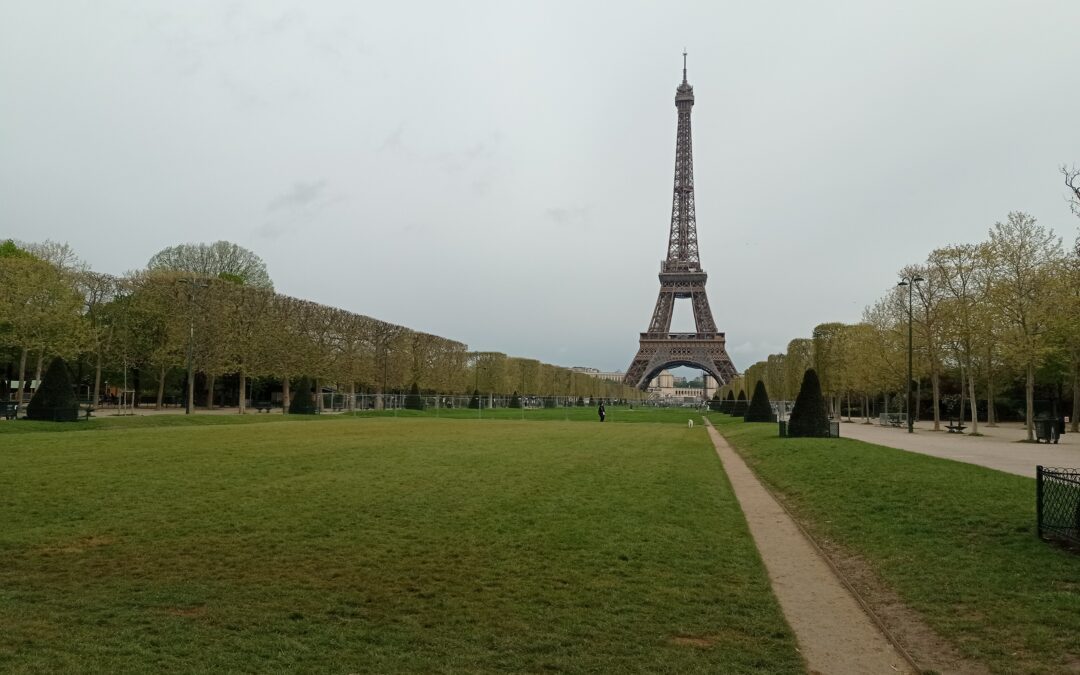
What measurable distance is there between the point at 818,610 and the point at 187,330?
42.9 meters

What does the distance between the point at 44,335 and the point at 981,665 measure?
4308 centimetres

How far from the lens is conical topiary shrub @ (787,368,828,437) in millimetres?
28531

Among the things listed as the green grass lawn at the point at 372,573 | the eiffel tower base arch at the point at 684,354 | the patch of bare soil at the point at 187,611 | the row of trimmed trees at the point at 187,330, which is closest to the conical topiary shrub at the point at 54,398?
the row of trimmed trees at the point at 187,330

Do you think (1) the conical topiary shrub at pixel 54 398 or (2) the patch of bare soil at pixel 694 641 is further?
(1) the conical topiary shrub at pixel 54 398

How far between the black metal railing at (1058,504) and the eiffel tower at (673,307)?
91.6 m

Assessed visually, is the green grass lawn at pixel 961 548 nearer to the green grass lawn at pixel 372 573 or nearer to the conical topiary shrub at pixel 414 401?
the green grass lawn at pixel 372 573

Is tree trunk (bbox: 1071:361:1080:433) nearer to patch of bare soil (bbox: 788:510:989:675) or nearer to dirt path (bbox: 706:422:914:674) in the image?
dirt path (bbox: 706:422:914:674)

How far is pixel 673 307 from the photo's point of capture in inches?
4210

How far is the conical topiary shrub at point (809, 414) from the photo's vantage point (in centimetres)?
2853

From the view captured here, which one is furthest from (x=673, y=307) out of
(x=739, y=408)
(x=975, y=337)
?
(x=975, y=337)

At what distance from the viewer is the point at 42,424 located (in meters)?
27.6

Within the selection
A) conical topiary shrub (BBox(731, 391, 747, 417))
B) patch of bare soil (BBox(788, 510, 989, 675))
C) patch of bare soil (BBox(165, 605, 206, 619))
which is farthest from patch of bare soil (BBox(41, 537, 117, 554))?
conical topiary shrub (BBox(731, 391, 747, 417))

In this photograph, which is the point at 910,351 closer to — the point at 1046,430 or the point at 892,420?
the point at 1046,430

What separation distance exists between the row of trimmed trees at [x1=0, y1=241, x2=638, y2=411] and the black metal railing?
3971 centimetres
